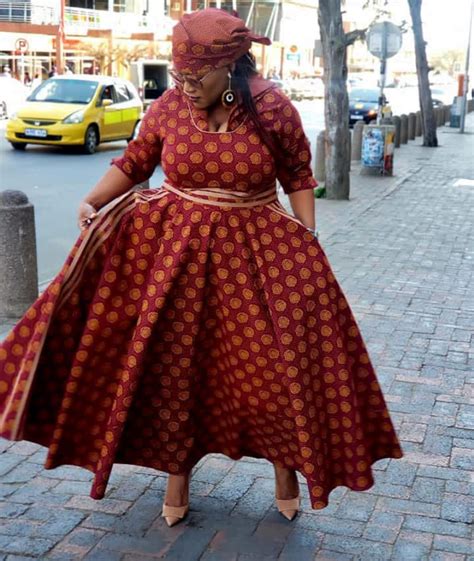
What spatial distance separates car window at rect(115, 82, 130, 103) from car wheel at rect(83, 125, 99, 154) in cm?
136

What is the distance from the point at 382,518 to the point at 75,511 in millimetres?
1157

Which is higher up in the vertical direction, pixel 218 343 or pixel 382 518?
pixel 218 343

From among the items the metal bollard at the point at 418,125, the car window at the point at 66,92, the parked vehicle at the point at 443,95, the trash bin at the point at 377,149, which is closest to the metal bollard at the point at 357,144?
the trash bin at the point at 377,149

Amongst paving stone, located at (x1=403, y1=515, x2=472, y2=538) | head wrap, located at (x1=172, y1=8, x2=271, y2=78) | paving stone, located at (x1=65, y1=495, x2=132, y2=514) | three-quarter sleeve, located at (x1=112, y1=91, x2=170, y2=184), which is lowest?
paving stone, located at (x1=403, y1=515, x2=472, y2=538)

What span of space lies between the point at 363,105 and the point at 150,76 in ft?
49.5

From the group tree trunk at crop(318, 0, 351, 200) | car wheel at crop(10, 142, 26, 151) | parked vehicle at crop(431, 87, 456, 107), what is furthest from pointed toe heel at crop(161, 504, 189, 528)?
parked vehicle at crop(431, 87, 456, 107)

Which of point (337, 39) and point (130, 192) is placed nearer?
point (130, 192)

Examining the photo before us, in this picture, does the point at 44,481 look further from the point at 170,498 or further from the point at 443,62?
the point at 443,62

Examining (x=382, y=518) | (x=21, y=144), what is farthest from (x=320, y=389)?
(x=21, y=144)

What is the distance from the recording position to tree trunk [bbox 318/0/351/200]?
12.4 meters

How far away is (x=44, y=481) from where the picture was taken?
390 cm

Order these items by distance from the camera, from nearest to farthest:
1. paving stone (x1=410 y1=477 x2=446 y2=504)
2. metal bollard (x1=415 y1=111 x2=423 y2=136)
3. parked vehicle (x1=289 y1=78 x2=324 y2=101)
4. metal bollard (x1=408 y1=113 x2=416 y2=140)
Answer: paving stone (x1=410 y1=477 x2=446 y2=504), metal bollard (x1=408 y1=113 x2=416 y2=140), metal bollard (x1=415 y1=111 x2=423 y2=136), parked vehicle (x1=289 y1=78 x2=324 y2=101)

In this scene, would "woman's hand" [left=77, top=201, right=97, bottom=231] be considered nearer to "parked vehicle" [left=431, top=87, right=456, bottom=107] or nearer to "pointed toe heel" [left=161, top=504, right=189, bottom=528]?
"pointed toe heel" [left=161, top=504, right=189, bottom=528]

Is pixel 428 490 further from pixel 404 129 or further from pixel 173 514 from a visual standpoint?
pixel 404 129
